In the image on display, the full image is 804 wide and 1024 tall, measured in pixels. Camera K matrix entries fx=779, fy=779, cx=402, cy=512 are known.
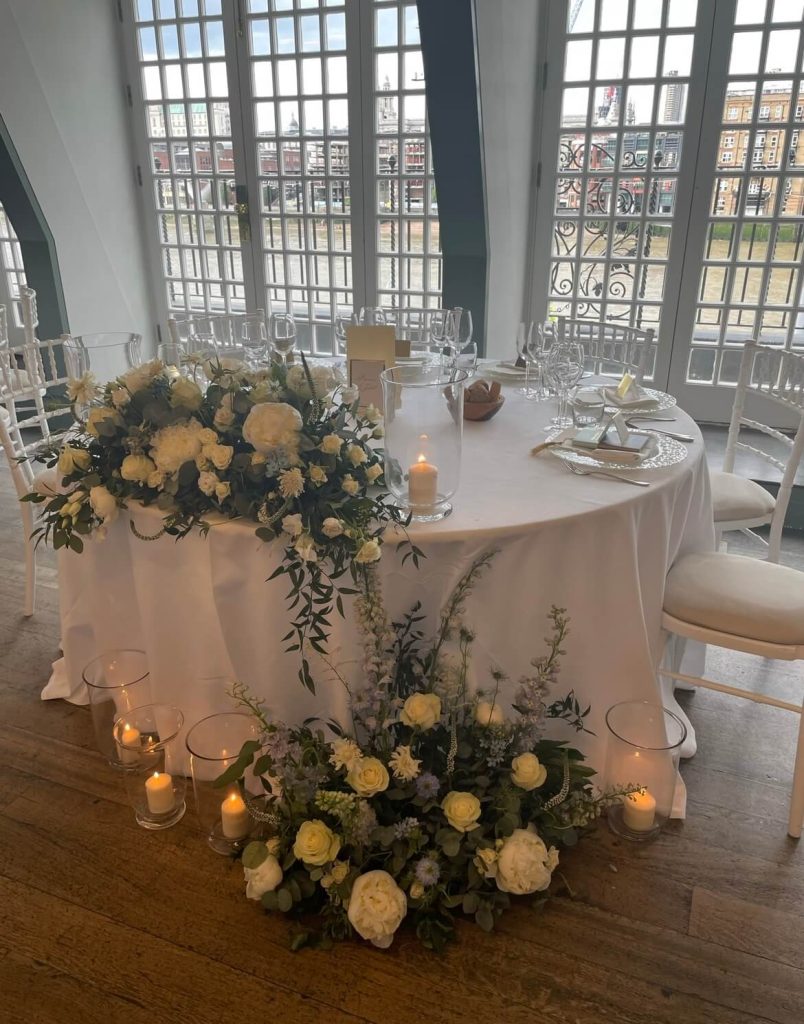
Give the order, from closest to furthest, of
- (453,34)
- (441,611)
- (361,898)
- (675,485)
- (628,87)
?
(361,898) → (441,611) → (675,485) → (453,34) → (628,87)

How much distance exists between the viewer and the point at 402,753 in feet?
5.00

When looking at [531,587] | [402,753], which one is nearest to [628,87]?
[531,587]

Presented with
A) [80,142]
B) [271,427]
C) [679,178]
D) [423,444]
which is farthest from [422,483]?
[80,142]

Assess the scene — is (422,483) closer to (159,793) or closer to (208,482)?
(208,482)

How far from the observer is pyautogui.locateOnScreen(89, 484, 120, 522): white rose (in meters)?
1.52

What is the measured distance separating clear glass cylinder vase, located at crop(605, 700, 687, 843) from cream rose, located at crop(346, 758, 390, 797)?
54 cm

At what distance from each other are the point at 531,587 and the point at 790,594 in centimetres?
62

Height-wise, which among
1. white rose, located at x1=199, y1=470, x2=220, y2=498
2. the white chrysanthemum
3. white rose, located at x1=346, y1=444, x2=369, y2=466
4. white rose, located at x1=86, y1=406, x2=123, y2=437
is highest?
the white chrysanthemum

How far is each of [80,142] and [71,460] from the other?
3.86m

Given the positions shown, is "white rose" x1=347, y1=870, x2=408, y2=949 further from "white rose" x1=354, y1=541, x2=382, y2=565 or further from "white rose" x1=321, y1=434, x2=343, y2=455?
"white rose" x1=321, y1=434, x2=343, y2=455

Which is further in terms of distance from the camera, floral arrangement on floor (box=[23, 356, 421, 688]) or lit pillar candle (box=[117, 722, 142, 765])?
lit pillar candle (box=[117, 722, 142, 765])

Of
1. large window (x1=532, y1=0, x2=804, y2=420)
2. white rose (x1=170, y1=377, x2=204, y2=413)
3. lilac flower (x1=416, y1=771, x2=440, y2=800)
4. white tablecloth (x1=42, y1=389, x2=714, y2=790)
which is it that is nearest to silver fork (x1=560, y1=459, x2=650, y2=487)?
white tablecloth (x1=42, y1=389, x2=714, y2=790)

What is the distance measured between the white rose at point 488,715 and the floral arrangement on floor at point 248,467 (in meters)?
0.37

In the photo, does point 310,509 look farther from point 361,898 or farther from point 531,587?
point 361,898
